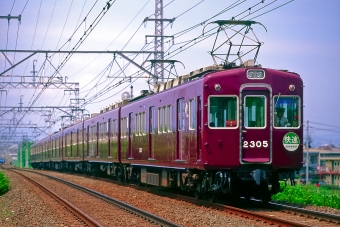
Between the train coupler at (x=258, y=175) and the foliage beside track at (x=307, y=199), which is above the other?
the train coupler at (x=258, y=175)

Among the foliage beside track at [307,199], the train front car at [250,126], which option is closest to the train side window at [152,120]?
the foliage beside track at [307,199]

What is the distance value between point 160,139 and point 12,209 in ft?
17.3

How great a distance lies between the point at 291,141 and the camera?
15742 millimetres

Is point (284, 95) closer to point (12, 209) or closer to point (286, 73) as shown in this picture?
point (286, 73)

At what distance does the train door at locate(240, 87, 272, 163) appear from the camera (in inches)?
612

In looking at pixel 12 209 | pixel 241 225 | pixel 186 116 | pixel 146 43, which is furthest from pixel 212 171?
pixel 146 43

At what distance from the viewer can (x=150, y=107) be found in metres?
21.6

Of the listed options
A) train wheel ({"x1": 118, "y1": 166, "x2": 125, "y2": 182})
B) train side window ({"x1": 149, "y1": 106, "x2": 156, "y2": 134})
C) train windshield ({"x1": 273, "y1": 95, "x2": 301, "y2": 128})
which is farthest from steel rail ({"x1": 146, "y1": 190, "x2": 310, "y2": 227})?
train wheel ({"x1": 118, "y1": 166, "x2": 125, "y2": 182})

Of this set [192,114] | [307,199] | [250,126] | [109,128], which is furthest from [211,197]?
[109,128]

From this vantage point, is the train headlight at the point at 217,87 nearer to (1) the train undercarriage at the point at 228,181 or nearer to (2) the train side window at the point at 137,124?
(1) the train undercarriage at the point at 228,181

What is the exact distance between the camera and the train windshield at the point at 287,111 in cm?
1574

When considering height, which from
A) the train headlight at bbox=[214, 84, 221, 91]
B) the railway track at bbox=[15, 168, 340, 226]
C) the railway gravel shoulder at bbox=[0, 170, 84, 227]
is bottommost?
the railway gravel shoulder at bbox=[0, 170, 84, 227]

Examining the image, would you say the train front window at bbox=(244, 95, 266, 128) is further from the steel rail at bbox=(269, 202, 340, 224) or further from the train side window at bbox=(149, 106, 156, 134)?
the train side window at bbox=(149, 106, 156, 134)

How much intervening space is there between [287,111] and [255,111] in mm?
770
